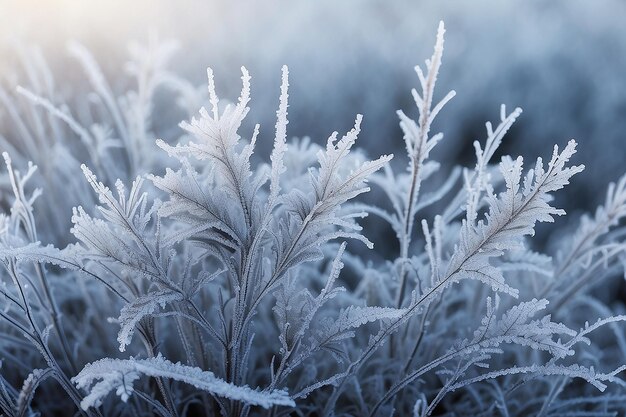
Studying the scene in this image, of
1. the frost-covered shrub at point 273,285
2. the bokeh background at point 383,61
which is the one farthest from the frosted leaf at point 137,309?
the bokeh background at point 383,61

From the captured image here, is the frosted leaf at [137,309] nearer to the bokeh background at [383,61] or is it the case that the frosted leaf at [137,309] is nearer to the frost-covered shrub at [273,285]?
the frost-covered shrub at [273,285]

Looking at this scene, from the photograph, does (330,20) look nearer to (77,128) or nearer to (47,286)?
(77,128)

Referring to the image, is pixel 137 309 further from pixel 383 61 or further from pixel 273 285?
pixel 383 61

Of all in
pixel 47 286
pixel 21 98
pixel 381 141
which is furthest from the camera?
pixel 381 141

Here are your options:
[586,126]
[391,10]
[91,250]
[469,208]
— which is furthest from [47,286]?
[391,10]

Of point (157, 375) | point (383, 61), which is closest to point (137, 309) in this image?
point (157, 375)
